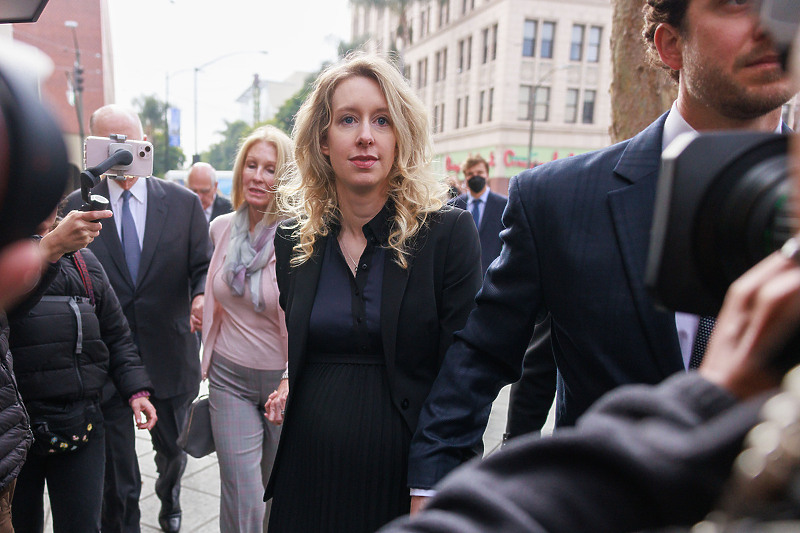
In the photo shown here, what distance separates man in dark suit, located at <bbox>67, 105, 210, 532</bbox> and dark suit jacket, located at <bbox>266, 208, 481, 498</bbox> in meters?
1.74

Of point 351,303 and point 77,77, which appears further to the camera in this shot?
point 77,77

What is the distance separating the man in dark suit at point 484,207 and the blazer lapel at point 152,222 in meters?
3.62

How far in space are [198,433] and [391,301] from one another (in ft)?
5.14

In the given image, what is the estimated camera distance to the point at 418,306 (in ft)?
7.72

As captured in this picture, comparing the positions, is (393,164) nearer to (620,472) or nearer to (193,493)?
(620,472)

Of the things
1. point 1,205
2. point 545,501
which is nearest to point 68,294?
point 1,205

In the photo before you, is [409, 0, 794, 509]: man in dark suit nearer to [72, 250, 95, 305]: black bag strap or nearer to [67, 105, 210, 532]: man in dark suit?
[72, 250, 95, 305]: black bag strap

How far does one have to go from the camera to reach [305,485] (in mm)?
2355

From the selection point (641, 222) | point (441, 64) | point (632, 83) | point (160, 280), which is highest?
point (441, 64)

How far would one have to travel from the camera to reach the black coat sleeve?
314 cm

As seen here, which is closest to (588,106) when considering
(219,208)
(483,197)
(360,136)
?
(483,197)

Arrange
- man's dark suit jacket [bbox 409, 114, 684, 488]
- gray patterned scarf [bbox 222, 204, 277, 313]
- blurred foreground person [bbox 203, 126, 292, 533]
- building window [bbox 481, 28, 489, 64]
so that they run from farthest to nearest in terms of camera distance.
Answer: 1. building window [bbox 481, 28, 489, 64]
2. gray patterned scarf [bbox 222, 204, 277, 313]
3. blurred foreground person [bbox 203, 126, 292, 533]
4. man's dark suit jacket [bbox 409, 114, 684, 488]

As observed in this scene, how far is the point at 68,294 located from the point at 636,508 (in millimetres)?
2875

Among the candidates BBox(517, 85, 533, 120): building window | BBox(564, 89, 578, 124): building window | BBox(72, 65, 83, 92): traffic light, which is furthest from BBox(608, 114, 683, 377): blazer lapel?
BBox(564, 89, 578, 124): building window
